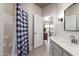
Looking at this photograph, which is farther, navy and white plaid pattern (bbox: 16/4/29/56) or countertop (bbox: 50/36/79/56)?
navy and white plaid pattern (bbox: 16/4/29/56)

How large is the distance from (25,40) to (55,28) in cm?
60

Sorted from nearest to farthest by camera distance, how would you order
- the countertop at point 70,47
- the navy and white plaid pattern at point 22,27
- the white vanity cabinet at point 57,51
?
1. the countertop at point 70,47
2. the white vanity cabinet at point 57,51
3. the navy and white plaid pattern at point 22,27

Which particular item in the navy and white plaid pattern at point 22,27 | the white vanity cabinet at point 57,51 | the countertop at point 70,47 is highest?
the navy and white plaid pattern at point 22,27

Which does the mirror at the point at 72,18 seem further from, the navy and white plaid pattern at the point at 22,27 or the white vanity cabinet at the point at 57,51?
the navy and white plaid pattern at the point at 22,27

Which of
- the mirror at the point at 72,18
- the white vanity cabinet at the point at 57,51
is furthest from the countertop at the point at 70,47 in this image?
the mirror at the point at 72,18

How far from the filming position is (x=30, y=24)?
5.26 feet

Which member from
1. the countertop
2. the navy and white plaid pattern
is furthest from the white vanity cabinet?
the navy and white plaid pattern

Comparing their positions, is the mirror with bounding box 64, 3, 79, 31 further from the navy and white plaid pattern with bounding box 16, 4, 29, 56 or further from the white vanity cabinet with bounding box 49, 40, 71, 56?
the navy and white plaid pattern with bounding box 16, 4, 29, 56

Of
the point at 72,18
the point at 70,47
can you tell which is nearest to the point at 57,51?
the point at 70,47

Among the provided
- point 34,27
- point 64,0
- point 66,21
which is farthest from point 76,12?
point 34,27

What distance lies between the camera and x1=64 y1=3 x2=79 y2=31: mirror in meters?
1.64

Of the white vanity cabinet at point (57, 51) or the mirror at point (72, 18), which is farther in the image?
the mirror at point (72, 18)

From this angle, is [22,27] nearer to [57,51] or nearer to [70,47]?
[57,51]

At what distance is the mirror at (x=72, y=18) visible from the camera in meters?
1.64
